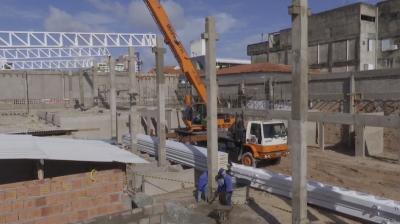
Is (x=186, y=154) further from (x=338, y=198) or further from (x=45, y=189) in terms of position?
(x=45, y=189)

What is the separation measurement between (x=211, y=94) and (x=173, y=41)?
783 cm

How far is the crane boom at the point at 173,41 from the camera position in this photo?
17828mm

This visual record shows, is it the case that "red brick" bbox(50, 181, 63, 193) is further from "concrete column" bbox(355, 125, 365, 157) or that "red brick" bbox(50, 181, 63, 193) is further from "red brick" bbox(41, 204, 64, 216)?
"concrete column" bbox(355, 125, 365, 157)

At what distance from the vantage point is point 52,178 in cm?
597

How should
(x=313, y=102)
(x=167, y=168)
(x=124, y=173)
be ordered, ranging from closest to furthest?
(x=124, y=173) → (x=167, y=168) → (x=313, y=102)

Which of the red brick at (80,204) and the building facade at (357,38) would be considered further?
the building facade at (357,38)

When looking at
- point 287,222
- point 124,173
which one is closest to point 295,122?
point 287,222

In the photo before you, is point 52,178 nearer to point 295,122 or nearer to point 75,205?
point 75,205

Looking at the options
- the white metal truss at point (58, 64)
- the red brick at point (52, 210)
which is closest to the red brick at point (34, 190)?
the red brick at point (52, 210)

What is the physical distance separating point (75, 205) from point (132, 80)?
377 inches

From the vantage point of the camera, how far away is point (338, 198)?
9.71 m

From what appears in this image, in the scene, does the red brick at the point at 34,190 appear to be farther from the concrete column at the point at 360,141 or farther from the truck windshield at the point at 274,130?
the concrete column at the point at 360,141

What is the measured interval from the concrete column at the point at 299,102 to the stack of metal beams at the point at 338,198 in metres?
1.86

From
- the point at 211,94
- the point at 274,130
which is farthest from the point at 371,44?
the point at 211,94
